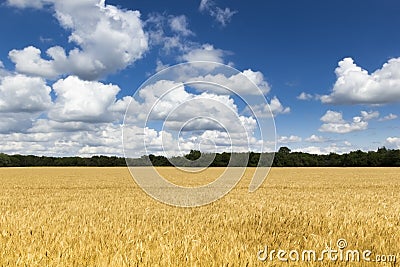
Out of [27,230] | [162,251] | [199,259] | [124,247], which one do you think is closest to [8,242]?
[27,230]

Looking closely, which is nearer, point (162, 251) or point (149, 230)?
point (162, 251)

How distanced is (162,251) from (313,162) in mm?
131260

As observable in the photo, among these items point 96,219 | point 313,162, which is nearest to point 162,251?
point 96,219

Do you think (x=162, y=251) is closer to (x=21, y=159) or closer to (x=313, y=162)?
(x=313, y=162)

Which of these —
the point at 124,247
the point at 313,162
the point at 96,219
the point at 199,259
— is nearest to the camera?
the point at 199,259

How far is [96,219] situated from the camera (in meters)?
10.5

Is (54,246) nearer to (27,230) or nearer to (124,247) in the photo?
(124,247)

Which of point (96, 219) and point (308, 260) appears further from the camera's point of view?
point (96, 219)

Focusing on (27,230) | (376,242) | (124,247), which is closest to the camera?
(124,247)

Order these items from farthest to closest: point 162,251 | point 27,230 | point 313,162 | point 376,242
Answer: point 313,162 < point 27,230 < point 376,242 < point 162,251

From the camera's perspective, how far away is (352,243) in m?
7.48

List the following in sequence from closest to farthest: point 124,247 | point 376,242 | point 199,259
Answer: point 199,259, point 124,247, point 376,242

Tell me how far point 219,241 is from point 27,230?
4.23 m

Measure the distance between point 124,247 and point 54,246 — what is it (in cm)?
127
